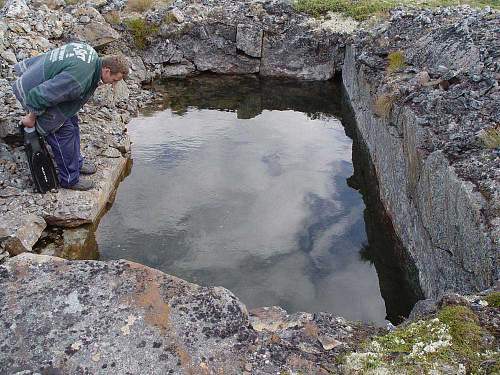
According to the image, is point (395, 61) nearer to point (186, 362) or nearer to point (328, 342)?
point (328, 342)

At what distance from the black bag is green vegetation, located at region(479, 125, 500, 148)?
6.04 m

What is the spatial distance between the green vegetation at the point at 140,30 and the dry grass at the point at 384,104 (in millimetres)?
9123

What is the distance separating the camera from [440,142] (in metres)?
5.98

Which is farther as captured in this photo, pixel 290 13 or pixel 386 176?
pixel 290 13

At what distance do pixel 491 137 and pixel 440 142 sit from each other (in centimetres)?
59

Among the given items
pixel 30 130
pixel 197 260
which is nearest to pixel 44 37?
pixel 30 130

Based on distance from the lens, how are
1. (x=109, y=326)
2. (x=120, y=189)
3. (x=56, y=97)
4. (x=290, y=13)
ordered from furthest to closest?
(x=290, y=13)
(x=120, y=189)
(x=56, y=97)
(x=109, y=326)

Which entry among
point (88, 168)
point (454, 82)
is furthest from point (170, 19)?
point (454, 82)

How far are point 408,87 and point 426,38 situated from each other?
273 cm

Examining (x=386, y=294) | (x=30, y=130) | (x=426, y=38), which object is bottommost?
(x=386, y=294)

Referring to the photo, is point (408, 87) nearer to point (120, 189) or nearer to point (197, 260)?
point (197, 260)

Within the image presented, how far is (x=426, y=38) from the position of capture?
967 centimetres

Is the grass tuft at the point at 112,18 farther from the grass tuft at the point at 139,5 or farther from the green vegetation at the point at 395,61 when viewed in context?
the green vegetation at the point at 395,61

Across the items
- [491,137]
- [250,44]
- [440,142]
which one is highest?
[250,44]
